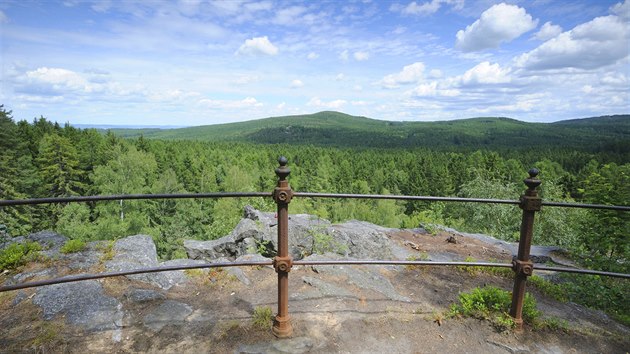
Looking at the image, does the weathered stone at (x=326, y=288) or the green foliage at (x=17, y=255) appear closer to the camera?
the weathered stone at (x=326, y=288)

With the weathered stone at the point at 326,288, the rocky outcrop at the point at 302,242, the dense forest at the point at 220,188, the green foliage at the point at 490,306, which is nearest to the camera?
the green foliage at the point at 490,306

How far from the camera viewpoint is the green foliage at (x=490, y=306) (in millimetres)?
3551

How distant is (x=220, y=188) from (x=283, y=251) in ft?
173

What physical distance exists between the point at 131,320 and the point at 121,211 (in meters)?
34.5

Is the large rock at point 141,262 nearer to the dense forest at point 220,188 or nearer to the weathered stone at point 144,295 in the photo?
the weathered stone at point 144,295

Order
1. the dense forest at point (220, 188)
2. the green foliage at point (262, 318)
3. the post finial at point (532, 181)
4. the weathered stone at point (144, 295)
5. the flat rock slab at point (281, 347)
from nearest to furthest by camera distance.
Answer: the flat rock slab at point (281, 347) → the post finial at point (532, 181) → the green foliage at point (262, 318) → the weathered stone at point (144, 295) → the dense forest at point (220, 188)

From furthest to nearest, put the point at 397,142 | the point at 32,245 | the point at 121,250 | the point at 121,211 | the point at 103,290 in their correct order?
the point at 397,142 → the point at 121,211 → the point at 121,250 → the point at 32,245 → the point at 103,290

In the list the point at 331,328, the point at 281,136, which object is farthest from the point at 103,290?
the point at 281,136

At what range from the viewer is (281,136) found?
197250mm

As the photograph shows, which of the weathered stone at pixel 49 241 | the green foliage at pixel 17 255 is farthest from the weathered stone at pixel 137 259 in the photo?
the green foliage at pixel 17 255

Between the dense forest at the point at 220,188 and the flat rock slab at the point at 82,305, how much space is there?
3563mm

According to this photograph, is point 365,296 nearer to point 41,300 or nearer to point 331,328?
point 331,328

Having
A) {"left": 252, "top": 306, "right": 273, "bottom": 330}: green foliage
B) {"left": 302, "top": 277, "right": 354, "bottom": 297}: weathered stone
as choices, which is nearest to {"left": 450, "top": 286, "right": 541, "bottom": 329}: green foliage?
{"left": 302, "top": 277, "right": 354, "bottom": 297}: weathered stone

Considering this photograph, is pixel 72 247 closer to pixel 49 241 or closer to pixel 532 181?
pixel 49 241
